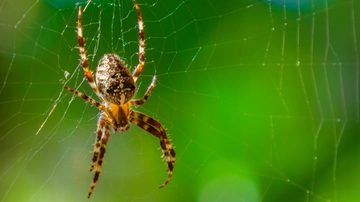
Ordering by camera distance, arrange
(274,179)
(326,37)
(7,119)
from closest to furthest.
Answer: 1. (7,119)
2. (274,179)
3. (326,37)

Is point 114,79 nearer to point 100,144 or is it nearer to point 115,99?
point 115,99

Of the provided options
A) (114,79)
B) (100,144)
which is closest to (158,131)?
(100,144)

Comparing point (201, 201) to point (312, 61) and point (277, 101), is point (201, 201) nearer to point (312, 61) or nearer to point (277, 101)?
point (277, 101)

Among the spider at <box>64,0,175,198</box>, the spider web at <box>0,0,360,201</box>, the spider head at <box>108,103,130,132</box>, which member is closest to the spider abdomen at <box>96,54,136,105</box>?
the spider at <box>64,0,175,198</box>

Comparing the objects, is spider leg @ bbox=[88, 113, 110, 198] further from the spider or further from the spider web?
the spider web

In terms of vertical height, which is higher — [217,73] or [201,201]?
[217,73]

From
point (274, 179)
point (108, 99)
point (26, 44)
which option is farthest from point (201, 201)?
point (26, 44)

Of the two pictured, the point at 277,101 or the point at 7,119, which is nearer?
the point at 7,119
